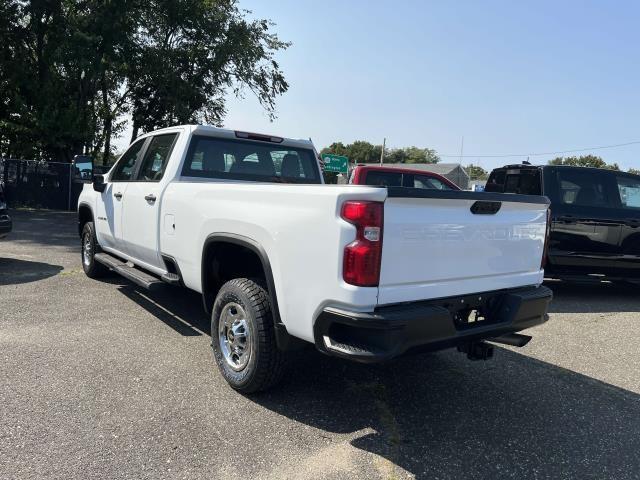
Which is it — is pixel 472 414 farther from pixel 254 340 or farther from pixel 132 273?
pixel 132 273

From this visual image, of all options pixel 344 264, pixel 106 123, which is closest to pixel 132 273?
pixel 344 264

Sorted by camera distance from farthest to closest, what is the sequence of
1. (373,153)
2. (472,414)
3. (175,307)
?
(373,153)
(175,307)
(472,414)

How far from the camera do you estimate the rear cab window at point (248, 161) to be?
4961 millimetres

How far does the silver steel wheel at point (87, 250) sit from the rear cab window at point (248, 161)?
2863mm

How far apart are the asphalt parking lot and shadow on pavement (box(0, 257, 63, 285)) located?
5.29 ft

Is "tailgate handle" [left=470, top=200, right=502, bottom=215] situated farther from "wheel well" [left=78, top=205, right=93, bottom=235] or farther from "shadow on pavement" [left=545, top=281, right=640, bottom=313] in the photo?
"wheel well" [left=78, top=205, right=93, bottom=235]

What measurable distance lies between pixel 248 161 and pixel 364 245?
9.29 ft

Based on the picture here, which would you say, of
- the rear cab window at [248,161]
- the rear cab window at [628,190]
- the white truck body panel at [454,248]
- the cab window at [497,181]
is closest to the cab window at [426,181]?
the cab window at [497,181]

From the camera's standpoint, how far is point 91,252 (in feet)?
22.7

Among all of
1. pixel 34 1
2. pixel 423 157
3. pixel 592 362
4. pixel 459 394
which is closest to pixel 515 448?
pixel 459 394

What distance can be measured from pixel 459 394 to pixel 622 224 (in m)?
4.97

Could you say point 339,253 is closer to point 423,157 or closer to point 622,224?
point 622,224

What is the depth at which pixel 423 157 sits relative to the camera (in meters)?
124

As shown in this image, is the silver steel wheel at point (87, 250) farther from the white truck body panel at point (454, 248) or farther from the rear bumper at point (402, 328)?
the white truck body panel at point (454, 248)
